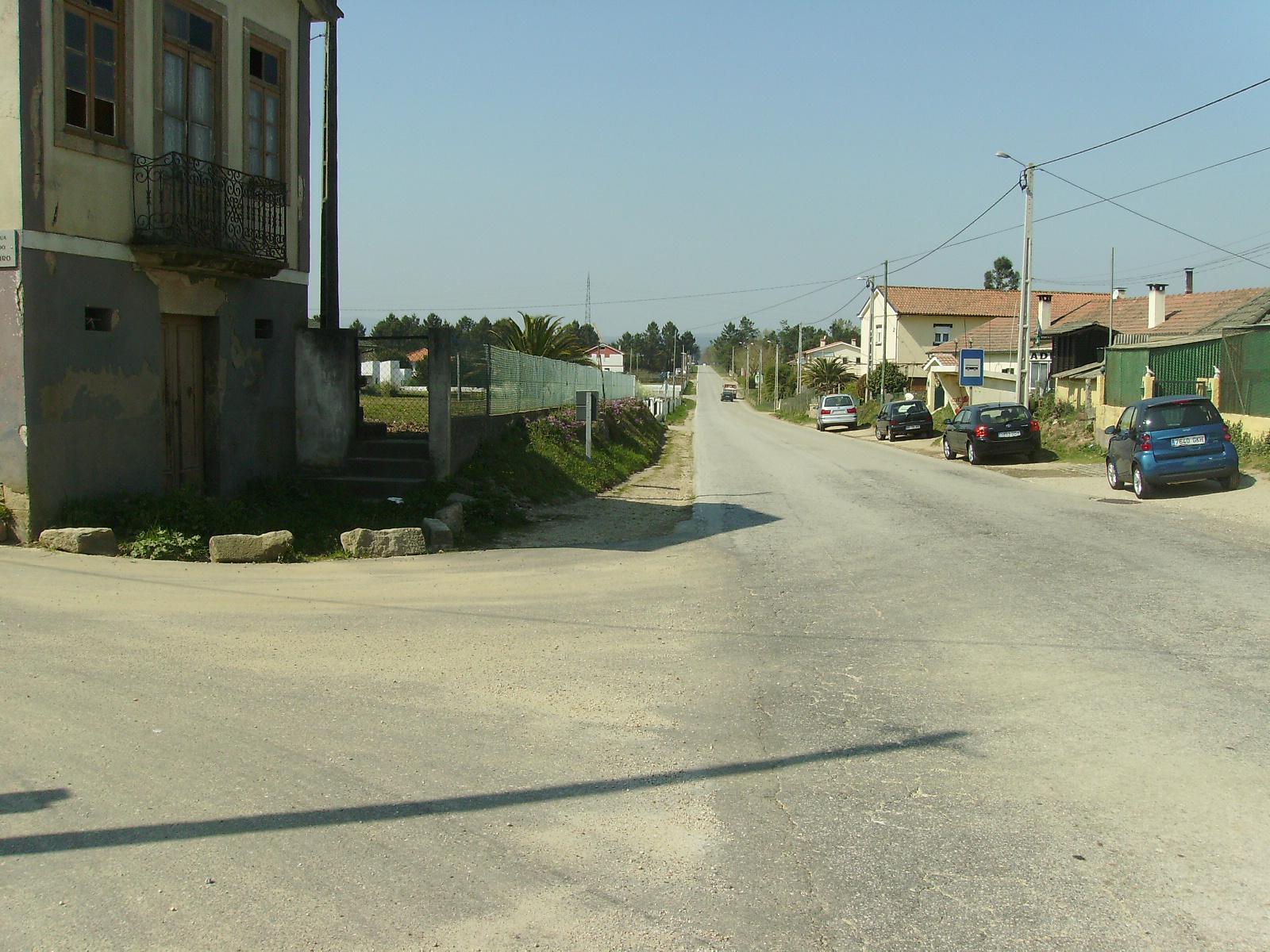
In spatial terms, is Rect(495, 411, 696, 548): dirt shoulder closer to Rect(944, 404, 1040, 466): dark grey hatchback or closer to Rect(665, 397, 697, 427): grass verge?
Rect(944, 404, 1040, 466): dark grey hatchback

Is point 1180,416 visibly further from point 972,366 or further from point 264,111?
point 972,366

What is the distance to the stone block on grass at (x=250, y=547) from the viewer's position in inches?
432

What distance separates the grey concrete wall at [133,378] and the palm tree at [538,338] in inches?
690

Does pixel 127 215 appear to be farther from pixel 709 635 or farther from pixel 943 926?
pixel 943 926

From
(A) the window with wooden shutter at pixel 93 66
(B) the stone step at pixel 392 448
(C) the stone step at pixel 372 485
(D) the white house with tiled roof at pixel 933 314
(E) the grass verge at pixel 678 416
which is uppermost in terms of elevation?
(D) the white house with tiled roof at pixel 933 314

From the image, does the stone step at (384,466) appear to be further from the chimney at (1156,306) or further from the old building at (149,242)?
the chimney at (1156,306)

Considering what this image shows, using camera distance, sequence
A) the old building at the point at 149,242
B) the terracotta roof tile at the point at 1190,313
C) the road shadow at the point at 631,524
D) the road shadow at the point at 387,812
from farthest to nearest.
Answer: the terracotta roof tile at the point at 1190,313 < the road shadow at the point at 631,524 < the old building at the point at 149,242 < the road shadow at the point at 387,812

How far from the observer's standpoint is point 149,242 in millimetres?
12047

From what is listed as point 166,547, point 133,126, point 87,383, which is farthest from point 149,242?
point 166,547

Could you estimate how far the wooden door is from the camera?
13297mm

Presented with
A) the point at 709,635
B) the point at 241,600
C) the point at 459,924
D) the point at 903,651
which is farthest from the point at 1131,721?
the point at 241,600

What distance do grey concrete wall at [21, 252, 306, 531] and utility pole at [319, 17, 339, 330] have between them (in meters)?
0.97

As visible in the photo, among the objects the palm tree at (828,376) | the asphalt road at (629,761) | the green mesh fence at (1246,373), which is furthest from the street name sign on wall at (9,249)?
the palm tree at (828,376)

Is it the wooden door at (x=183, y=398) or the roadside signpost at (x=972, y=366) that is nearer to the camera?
the wooden door at (x=183, y=398)
